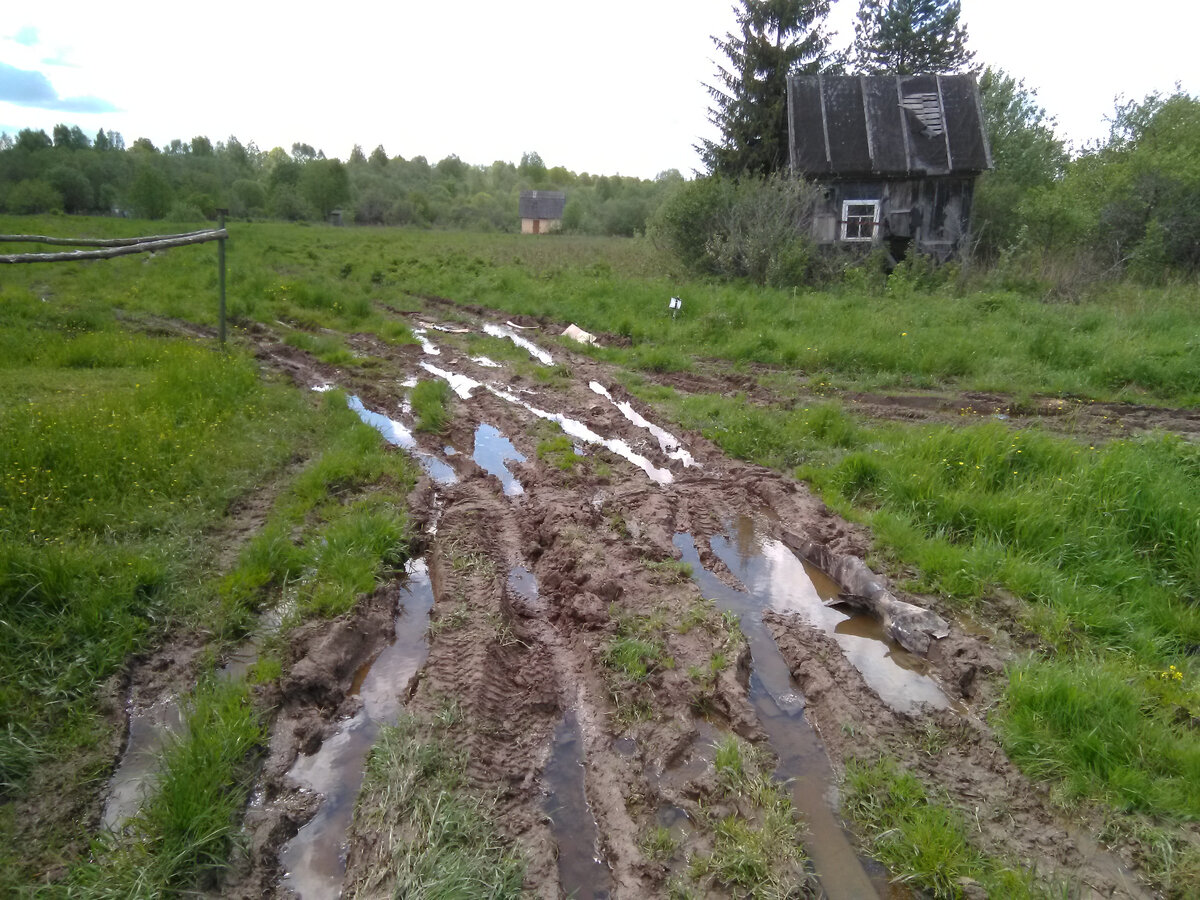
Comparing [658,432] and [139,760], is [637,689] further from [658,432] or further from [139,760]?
[658,432]

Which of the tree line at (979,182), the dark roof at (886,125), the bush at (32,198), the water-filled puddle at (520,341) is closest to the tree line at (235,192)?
the bush at (32,198)

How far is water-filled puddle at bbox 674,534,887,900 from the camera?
10.7 feet

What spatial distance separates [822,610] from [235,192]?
62474 mm

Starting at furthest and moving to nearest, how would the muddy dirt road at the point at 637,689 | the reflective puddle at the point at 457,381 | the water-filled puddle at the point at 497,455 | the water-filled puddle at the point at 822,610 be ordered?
the reflective puddle at the point at 457,381, the water-filled puddle at the point at 497,455, the water-filled puddle at the point at 822,610, the muddy dirt road at the point at 637,689

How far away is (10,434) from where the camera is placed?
605 centimetres

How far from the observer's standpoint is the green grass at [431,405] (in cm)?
884

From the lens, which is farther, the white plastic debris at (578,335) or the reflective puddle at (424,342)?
the white plastic debris at (578,335)

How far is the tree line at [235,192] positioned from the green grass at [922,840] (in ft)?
117

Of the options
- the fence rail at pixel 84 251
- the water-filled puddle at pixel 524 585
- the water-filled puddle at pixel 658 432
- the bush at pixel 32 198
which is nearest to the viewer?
the water-filled puddle at pixel 524 585

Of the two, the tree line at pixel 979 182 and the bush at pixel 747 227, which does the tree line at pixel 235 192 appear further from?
the bush at pixel 747 227

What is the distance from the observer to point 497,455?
8195 mm

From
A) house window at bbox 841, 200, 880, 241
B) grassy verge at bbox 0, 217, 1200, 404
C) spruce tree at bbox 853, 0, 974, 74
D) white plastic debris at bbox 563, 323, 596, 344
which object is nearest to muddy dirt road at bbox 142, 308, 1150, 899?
grassy verge at bbox 0, 217, 1200, 404

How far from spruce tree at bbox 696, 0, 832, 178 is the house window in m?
2.70

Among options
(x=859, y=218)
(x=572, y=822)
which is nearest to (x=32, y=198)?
(x=859, y=218)
